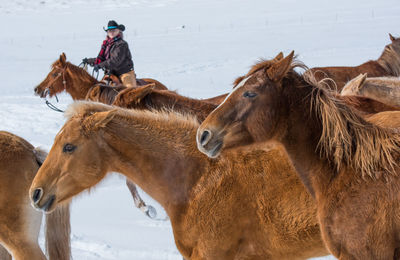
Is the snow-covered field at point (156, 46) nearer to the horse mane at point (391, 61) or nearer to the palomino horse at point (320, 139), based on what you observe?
the palomino horse at point (320, 139)

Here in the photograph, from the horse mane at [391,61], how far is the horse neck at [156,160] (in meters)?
7.03

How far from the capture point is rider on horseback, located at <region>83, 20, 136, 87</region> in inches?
361

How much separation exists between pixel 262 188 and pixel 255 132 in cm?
85

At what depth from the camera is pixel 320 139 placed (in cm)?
335

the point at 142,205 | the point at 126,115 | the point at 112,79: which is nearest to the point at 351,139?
the point at 126,115

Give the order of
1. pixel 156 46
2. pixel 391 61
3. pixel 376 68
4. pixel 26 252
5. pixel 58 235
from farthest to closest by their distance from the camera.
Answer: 1. pixel 156 46
2. pixel 391 61
3. pixel 376 68
4. pixel 58 235
5. pixel 26 252

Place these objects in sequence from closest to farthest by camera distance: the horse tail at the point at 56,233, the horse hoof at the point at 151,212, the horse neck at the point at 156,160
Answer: the horse neck at the point at 156,160 → the horse tail at the point at 56,233 → the horse hoof at the point at 151,212

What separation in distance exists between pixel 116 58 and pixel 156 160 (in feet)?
18.0

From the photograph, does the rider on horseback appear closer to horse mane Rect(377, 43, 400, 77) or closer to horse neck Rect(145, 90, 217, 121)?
horse neck Rect(145, 90, 217, 121)

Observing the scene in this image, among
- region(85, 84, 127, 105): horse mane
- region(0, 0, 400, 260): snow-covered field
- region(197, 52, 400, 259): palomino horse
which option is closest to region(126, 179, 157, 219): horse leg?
region(0, 0, 400, 260): snow-covered field

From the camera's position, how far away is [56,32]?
31.0 m

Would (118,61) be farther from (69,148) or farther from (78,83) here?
(69,148)

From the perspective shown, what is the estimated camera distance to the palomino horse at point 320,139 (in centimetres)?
319

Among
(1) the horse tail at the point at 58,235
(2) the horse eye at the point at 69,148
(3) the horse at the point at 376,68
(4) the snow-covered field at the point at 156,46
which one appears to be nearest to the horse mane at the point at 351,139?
(4) the snow-covered field at the point at 156,46
